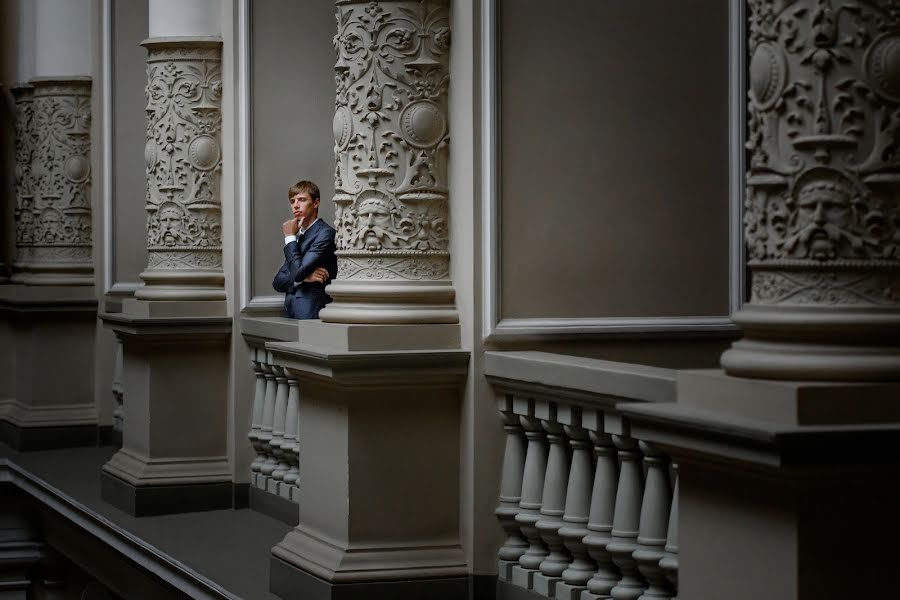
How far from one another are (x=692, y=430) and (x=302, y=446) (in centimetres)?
328

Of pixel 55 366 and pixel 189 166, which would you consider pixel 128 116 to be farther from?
pixel 189 166

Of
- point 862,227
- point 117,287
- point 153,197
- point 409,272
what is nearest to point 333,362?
point 409,272

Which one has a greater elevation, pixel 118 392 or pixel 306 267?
pixel 306 267

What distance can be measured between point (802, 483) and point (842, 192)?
80 centimetres

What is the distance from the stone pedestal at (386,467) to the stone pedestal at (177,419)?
2.83 meters

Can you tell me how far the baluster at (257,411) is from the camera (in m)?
9.31

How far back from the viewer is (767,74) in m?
4.18

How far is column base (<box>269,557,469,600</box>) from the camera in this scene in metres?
6.44

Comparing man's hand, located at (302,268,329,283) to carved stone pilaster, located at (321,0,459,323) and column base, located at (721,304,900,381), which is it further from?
column base, located at (721,304,900,381)

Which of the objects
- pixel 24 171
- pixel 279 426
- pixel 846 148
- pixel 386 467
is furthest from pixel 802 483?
pixel 24 171

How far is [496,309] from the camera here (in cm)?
661

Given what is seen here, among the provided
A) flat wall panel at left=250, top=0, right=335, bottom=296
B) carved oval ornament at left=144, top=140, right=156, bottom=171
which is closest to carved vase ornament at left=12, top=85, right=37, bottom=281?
carved oval ornament at left=144, top=140, right=156, bottom=171

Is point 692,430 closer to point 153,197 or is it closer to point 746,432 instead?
point 746,432

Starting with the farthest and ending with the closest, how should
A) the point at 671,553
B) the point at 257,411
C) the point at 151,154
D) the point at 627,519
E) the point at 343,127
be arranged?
the point at 151,154
the point at 257,411
the point at 343,127
the point at 627,519
the point at 671,553
